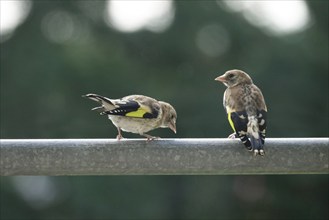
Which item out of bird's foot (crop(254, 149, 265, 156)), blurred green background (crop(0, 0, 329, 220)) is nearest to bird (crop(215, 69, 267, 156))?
bird's foot (crop(254, 149, 265, 156))

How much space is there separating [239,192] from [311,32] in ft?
27.5

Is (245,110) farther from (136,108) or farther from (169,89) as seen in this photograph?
(169,89)

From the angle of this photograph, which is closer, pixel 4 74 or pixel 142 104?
pixel 142 104

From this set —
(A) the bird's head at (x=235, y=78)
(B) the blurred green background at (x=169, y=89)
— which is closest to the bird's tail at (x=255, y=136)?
(A) the bird's head at (x=235, y=78)

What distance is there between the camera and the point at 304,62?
33094mm

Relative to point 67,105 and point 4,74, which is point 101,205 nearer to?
point 67,105

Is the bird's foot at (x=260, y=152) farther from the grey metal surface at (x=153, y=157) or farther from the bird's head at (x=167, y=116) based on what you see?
the bird's head at (x=167, y=116)

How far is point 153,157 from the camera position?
4.53m

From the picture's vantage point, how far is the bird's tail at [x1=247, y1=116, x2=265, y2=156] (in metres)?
4.77

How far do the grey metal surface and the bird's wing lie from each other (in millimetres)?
2564

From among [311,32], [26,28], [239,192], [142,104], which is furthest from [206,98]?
[142,104]

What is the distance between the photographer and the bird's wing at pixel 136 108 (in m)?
7.31

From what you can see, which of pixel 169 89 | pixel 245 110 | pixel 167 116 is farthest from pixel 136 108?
pixel 169 89

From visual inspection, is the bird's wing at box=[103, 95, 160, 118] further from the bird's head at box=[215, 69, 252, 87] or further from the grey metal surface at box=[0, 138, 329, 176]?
the grey metal surface at box=[0, 138, 329, 176]
